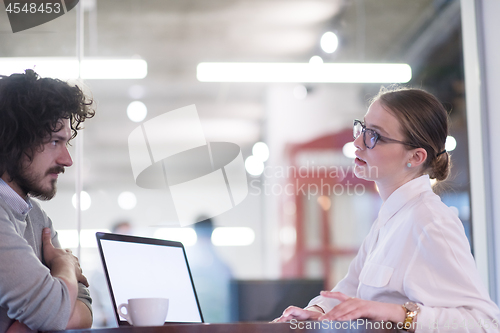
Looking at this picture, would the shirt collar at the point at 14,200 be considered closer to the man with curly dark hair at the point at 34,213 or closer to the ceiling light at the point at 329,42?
the man with curly dark hair at the point at 34,213

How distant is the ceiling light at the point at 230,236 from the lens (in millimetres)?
3646

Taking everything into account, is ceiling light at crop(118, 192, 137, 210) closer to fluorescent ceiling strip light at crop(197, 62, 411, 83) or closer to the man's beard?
fluorescent ceiling strip light at crop(197, 62, 411, 83)

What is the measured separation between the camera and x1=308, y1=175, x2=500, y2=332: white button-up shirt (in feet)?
3.95

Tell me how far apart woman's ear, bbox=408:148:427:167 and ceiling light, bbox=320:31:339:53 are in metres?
2.49

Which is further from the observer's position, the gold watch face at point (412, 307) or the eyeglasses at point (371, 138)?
the eyeglasses at point (371, 138)

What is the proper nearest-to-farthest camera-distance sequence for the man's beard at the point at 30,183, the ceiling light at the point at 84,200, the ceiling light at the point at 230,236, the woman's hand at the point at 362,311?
the woman's hand at the point at 362,311 < the man's beard at the point at 30,183 < the ceiling light at the point at 84,200 < the ceiling light at the point at 230,236

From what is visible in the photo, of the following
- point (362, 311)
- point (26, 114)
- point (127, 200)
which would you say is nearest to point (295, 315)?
point (362, 311)

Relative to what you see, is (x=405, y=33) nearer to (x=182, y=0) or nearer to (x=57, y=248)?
(x=182, y=0)

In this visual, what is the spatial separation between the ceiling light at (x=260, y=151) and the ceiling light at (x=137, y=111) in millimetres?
900

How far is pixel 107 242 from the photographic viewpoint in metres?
1.27

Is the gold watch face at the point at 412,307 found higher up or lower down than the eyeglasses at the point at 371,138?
lower down

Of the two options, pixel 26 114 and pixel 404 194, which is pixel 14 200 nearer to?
pixel 26 114

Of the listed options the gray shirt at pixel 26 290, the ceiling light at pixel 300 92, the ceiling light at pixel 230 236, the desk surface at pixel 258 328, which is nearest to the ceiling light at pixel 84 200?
the ceiling light at pixel 230 236

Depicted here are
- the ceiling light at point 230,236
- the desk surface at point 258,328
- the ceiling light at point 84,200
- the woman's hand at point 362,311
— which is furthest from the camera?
the ceiling light at point 230,236
